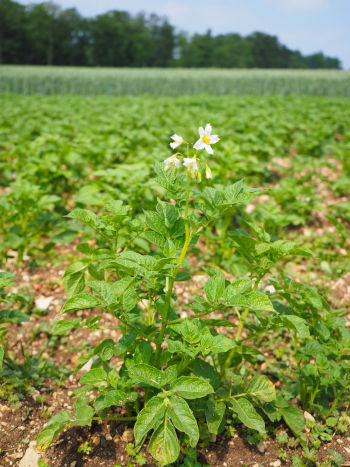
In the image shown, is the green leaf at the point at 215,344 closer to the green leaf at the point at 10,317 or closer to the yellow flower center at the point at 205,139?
the yellow flower center at the point at 205,139

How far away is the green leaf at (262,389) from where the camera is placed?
1561mm

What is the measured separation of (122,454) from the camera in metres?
1.53

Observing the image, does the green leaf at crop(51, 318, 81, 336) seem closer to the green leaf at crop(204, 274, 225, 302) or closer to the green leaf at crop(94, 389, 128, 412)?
the green leaf at crop(94, 389, 128, 412)

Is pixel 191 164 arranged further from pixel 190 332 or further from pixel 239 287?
pixel 190 332

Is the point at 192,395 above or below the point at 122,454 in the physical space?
above

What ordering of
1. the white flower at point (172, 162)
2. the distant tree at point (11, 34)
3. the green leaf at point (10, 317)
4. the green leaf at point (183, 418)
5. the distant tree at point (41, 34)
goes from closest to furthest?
the green leaf at point (183, 418) → the white flower at point (172, 162) → the green leaf at point (10, 317) → the distant tree at point (11, 34) → the distant tree at point (41, 34)

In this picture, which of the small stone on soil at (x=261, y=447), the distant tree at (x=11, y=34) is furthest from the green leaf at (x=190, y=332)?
the distant tree at (x=11, y=34)

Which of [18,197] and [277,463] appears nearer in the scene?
[277,463]

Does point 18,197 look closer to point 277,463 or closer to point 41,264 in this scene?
point 41,264

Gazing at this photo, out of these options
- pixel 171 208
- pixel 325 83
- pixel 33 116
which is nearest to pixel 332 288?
pixel 171 208

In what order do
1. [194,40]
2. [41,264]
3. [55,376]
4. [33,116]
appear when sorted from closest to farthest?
[55,376]
[41,264]
[33,116]
[194,40]

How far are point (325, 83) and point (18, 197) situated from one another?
67.1ft

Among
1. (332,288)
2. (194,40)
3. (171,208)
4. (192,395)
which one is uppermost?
(194,40)

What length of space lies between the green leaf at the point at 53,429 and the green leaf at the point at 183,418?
494mm
